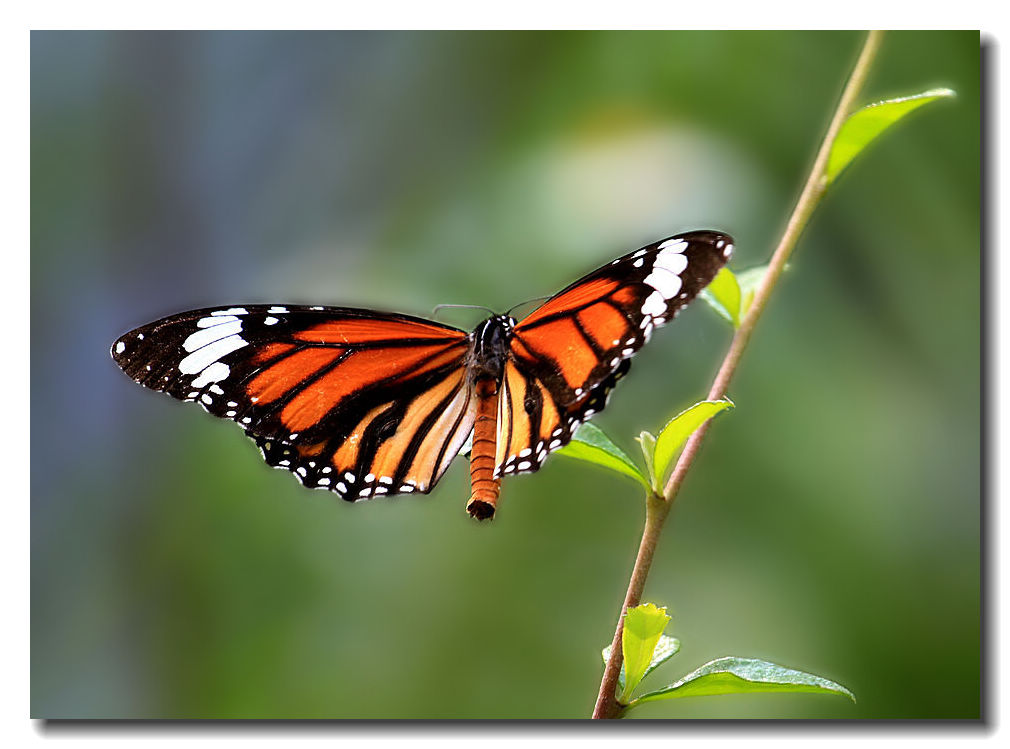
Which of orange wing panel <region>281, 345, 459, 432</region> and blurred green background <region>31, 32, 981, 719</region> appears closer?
orange wing panel <region>281, 345, 459, 432</region>

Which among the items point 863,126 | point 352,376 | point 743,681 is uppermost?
point 863,126

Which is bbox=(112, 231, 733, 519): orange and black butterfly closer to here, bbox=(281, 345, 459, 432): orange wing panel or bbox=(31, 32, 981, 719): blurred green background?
bbox=(281, 345, 459, 432): orange wing panel

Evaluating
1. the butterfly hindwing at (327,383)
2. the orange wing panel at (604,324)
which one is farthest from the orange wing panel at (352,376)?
the orange wing panel at (604,324)

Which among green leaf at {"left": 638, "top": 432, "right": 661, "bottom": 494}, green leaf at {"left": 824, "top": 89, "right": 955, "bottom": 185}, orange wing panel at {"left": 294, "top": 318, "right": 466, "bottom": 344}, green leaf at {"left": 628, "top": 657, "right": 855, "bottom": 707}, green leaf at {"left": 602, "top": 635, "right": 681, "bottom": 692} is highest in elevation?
green leaf at {"left": 824, "top": 89, "right": 955, "bottom": 185}

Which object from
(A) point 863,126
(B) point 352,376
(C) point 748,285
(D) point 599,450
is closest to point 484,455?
(D) point 599,450

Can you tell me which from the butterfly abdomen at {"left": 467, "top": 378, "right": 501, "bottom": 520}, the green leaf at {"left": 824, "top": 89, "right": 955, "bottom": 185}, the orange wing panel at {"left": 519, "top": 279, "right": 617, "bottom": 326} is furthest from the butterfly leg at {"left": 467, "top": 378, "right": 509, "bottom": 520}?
the green leaf at {"left": 824, "top": 89, "right": 955, "bottom": 185}

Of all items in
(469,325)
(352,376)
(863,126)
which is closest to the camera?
(863,126)

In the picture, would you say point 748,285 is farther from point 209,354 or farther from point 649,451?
point 209,354
